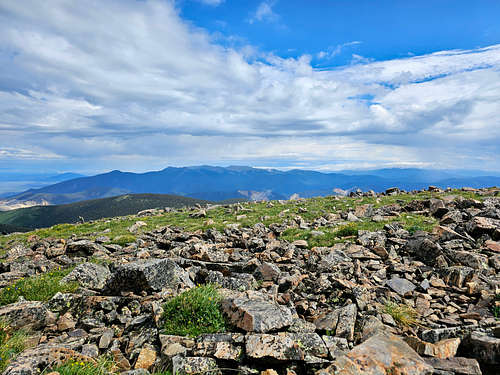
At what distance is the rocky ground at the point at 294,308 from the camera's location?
17.8 ft

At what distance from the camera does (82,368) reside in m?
5.17

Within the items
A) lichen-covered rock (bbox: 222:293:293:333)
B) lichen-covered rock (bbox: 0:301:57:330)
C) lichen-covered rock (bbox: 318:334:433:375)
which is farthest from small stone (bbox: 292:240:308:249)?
lichen-covered rock (bbox: 0:301:57:330)

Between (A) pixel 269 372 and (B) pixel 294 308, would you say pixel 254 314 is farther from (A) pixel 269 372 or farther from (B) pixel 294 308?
(B) pixel 294 308

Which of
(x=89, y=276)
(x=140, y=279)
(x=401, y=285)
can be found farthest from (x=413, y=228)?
(x=89, y=276)

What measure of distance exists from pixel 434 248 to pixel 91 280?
14.0 m

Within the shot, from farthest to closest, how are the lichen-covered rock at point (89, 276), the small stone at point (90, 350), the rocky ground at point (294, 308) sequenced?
the lichen-covered rock at point (89, 276) → the small stone at point (90, 350) → the rocky ground at point (294, 308)

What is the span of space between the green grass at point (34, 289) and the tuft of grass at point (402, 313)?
10.3 metres

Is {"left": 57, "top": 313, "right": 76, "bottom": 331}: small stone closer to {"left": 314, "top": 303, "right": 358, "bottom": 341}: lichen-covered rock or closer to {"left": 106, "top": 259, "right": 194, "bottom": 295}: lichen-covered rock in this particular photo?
{"left": 106, "top": 259, "right": 194, "bottom": 295}: lichen-covered rock

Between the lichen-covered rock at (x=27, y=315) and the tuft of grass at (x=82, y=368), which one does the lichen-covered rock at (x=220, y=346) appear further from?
the lichen-covered rock at (x=27, y=315)

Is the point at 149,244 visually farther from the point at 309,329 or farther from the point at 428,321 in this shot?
the point at 428,321

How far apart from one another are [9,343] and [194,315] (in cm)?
425

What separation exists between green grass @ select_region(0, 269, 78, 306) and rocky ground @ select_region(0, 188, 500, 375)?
686 millimetres

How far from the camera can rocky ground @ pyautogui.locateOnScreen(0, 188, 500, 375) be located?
543cm

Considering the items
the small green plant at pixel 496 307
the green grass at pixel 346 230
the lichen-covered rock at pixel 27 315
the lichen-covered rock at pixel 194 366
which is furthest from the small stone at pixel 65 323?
the small green plant at pixel 496 307
